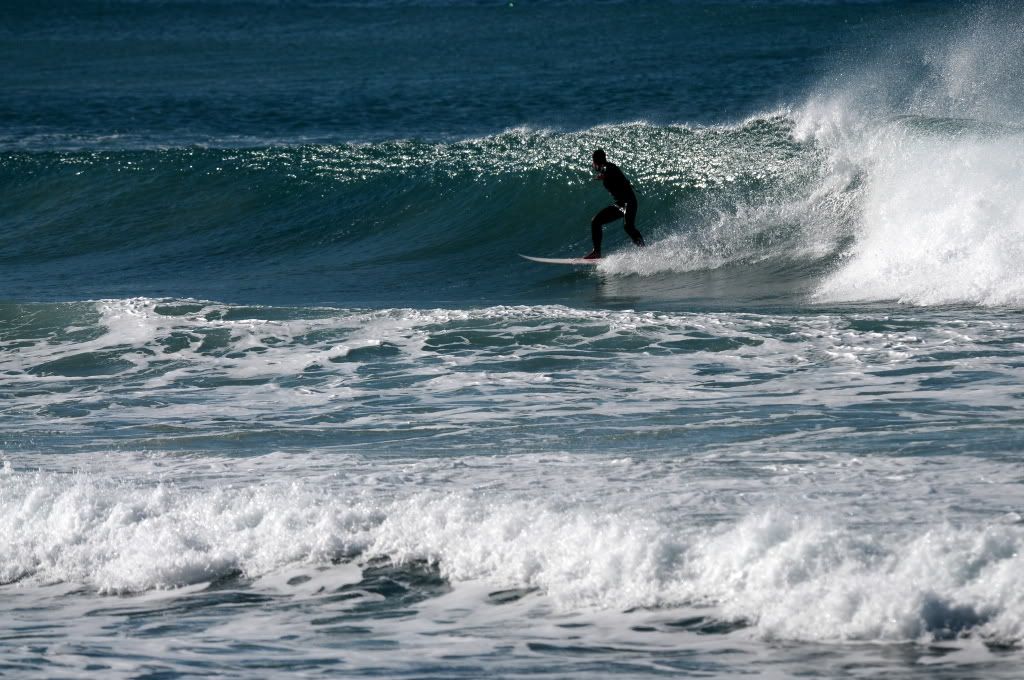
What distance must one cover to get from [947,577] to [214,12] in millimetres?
58308

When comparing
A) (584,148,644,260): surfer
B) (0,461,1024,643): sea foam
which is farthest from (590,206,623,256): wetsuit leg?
(0,461,1024,643): sea foam

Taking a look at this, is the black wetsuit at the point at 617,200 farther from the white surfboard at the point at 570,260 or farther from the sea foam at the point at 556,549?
the sea foam at the point at 556,549

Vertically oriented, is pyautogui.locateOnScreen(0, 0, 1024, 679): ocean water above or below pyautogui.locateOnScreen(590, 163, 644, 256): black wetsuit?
below

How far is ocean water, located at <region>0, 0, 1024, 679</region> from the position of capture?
17.4 ft

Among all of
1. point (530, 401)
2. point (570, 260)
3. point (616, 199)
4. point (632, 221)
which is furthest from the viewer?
point (570, 260)

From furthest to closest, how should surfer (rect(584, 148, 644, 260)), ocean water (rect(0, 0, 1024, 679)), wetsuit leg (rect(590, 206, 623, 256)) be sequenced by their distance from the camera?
wetsuit leg (rect(590, 206, 623, 256)) < surfer (rect(584, 148, 644, 260)) < ocean water (rect(0, 0, 1024, 679))

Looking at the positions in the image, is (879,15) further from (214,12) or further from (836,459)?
(836,459)

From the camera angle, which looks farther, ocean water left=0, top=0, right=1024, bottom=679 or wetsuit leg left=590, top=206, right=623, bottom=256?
wetsuit leg left=590, top=206, right=623, bottom=256

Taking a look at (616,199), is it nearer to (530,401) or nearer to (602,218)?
(602,218)

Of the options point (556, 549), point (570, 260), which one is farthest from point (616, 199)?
point (556, 549)

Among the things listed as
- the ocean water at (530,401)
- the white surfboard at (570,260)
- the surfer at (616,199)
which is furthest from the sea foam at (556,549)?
the white surfboard at (570,260)

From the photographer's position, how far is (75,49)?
48125mm

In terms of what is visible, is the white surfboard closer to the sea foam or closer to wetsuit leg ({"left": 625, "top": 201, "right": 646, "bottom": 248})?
wetsuit leg ({"left": 625, "top": 201, "right": 646, "bottom": 248})

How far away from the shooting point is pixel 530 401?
8.73 m
